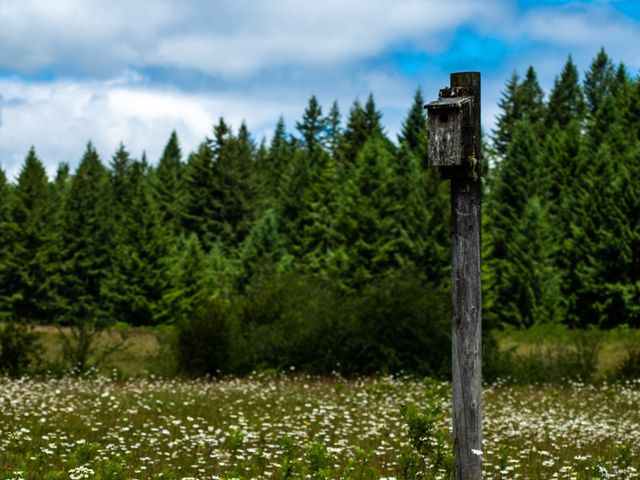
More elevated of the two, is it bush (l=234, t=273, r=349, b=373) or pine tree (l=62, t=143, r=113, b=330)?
pine tree (l=62, t=143, r=113, b=330)

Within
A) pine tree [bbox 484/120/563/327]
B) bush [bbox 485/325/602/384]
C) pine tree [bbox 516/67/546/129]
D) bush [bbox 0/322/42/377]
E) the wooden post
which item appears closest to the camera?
the wooden post

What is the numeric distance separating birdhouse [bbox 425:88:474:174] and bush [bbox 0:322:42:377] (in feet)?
49.9

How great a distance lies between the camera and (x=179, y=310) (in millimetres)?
47969

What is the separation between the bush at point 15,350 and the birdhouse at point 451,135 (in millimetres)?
15213

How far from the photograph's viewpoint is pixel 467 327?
5.76 meters

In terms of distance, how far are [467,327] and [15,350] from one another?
15525 millimetres

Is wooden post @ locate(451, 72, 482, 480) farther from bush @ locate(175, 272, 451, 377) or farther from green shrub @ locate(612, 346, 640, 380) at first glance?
green shrub @ locate(612, 346, 640, 380)

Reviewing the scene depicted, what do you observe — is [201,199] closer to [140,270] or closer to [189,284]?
[140,270]

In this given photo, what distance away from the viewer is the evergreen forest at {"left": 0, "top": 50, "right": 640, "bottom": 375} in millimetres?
20031

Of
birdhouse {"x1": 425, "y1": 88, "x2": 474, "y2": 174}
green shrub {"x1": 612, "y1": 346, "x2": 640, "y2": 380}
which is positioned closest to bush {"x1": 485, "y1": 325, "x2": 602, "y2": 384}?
green shrub {"x1": 612, "y1": 346, "x2": 640, "y2": 380}

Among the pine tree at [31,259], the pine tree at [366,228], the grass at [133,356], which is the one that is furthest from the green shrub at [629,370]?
the pine tree at [31,259]

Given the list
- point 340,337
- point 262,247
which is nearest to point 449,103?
point 340,337

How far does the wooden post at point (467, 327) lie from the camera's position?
5.76 metres

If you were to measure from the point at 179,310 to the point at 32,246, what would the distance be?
1374 centimetres
